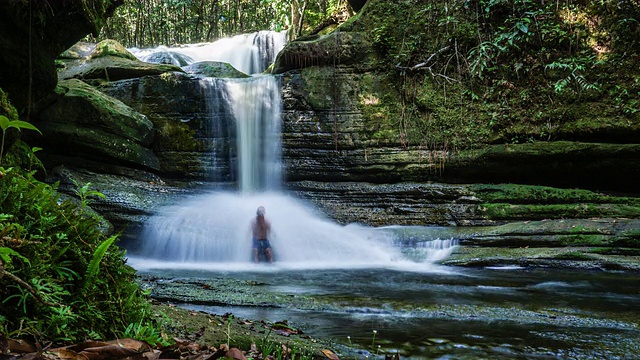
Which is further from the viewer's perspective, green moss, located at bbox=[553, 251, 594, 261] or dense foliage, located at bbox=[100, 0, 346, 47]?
dense foliage, located at bbox=[100, 0, 346, 47]

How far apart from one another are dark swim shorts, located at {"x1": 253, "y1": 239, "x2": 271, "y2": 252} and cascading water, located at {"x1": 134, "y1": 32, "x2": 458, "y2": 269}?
1.16 ft

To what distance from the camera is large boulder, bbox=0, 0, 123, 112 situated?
19.4ft

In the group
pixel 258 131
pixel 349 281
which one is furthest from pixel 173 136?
pixel 349 281

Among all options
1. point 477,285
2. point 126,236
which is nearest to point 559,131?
point 477,285

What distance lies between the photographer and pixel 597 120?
33.4 feet

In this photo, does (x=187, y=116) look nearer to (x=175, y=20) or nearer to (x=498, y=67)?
(x=498, y=67)

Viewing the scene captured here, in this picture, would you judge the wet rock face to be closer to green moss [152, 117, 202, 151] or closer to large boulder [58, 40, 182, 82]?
green moss [152, 117, 202, 151]

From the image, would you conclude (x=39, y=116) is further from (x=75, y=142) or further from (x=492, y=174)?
(x=492, y=174)

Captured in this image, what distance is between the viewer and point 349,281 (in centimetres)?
632

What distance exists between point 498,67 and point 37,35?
10.5 m

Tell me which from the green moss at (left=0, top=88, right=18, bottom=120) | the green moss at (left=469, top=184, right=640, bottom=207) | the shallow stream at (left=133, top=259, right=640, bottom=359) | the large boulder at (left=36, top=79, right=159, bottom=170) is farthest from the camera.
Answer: the large boulder at (left=36, top=79, right=159, bottom=170)

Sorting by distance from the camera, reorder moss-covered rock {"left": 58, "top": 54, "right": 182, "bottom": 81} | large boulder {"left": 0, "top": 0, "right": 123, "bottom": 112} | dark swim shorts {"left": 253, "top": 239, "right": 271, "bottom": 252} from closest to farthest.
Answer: large boulder {"left": 0, "top": 0, "right": 123, "bottom": 112} → dark swim shorts {"left": 253, "top": 239, "right": 271, "bottom": 252} → moss-covered rock {"left": 58, "top": 54, "right": 182, "bottom": 81}

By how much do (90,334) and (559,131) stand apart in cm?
1132

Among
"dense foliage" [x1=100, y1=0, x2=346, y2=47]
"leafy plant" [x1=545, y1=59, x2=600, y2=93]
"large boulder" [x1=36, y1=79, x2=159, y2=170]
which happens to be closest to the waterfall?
"large boulder" [x1=36, y1=79, x2=159, y2=170]
